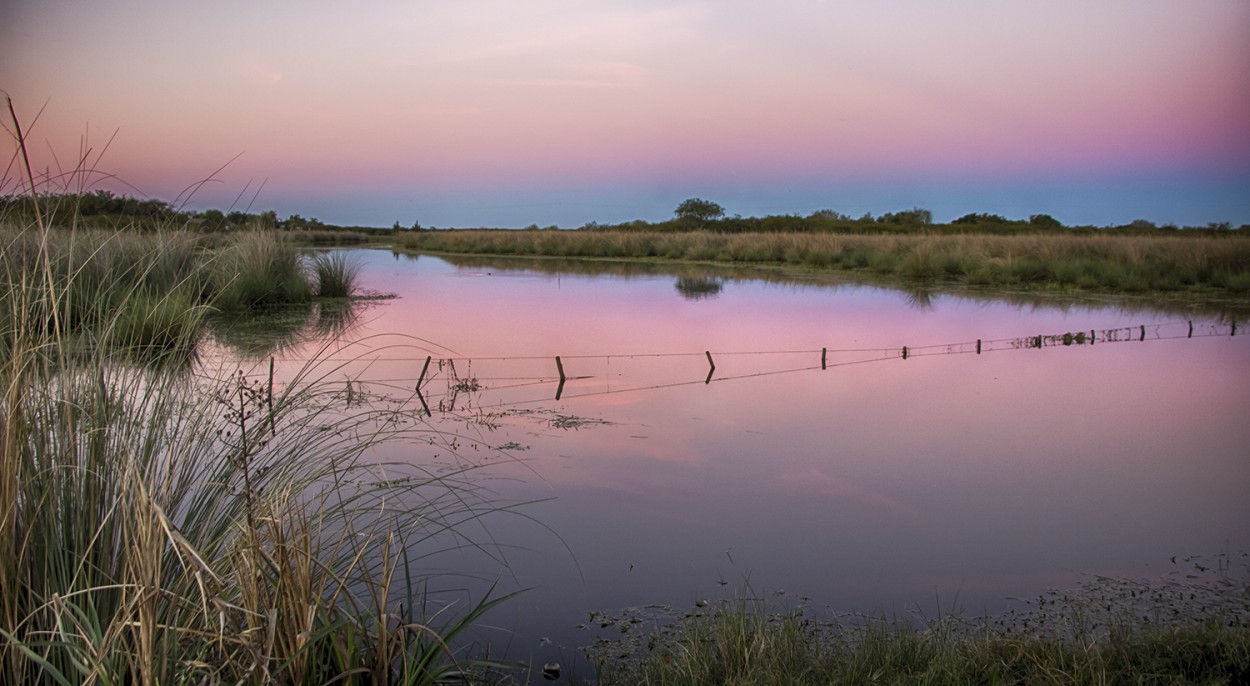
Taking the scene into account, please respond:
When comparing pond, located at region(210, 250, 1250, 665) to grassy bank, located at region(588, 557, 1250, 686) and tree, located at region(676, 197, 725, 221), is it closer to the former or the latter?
grassy bank, located at region(588, 557, 1250, 686)

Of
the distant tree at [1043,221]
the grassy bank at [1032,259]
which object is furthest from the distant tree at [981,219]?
the grassy bank at [1032,259]

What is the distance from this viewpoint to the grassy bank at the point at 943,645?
91.0 inches

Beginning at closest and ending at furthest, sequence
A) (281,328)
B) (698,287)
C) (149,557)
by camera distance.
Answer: (149,557), (281,328), (698,287)

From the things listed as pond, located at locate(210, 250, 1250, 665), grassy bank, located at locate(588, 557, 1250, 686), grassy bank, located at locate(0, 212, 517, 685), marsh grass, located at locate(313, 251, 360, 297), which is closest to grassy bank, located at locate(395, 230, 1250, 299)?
pond, located at locate(210, 250, 1250, 665)

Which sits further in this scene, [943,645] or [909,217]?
[909,217]

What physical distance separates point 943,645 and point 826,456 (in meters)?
2.48

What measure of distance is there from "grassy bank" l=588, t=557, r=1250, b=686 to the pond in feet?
0.50

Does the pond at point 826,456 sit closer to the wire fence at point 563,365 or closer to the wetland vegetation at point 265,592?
the wire fence at point 563,365

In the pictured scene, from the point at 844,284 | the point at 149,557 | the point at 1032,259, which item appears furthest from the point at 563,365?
the point at 1032,259

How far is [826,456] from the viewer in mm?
4938

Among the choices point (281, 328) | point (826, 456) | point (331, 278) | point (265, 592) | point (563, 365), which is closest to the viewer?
point (265, 592)

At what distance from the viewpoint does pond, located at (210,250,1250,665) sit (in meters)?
3.31

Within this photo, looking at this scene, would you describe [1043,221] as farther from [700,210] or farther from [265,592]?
[265,592]

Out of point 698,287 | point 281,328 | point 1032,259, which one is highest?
point 1032,259
